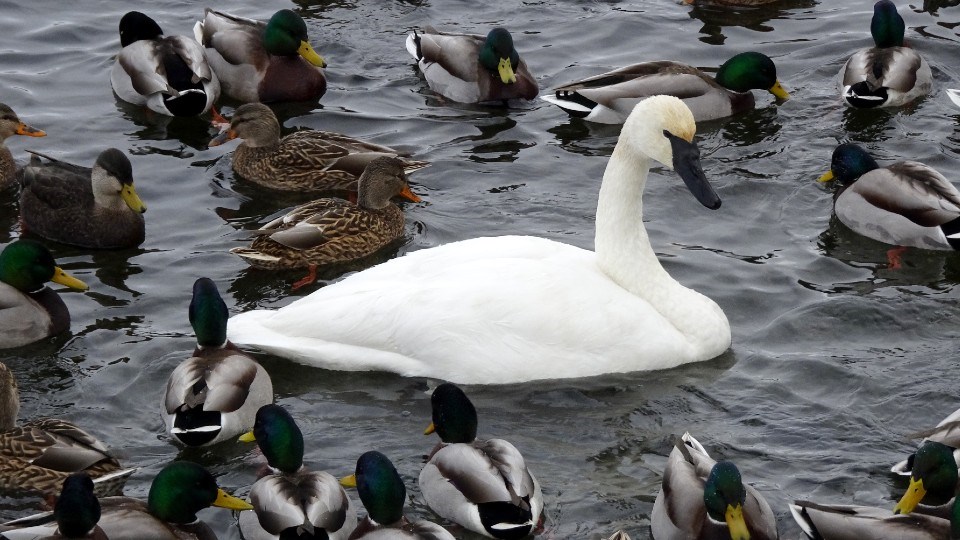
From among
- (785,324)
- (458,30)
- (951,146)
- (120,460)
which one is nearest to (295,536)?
(120,460)

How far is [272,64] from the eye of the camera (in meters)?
13.6

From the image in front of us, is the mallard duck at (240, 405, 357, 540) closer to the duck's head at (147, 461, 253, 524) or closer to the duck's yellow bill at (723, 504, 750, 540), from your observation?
the duck's head at (147, 461, 253, 524)

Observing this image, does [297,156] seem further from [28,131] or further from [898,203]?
[898,203]

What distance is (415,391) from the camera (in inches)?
358

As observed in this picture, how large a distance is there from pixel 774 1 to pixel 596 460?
8460mm

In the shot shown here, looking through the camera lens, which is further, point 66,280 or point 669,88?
point 669,88

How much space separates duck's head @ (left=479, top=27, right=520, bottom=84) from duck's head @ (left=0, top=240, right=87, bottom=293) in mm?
4664

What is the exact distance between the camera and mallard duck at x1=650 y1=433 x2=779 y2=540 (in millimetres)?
7043

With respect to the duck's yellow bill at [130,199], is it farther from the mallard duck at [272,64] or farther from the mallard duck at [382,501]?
the mallard duck at [382,501]

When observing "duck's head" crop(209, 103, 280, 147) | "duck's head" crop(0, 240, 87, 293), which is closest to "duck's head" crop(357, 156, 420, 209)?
"duck's head" crop(209, 103, 280, 147)

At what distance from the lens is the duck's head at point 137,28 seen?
13.4m

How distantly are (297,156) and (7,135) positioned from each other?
7.13ft

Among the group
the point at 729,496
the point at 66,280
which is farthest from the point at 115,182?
the point at 729,496

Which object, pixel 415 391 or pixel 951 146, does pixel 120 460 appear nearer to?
pixel 415 391
